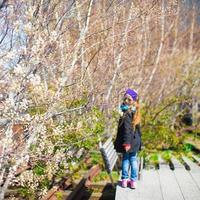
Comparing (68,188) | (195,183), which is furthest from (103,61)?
(195,183)

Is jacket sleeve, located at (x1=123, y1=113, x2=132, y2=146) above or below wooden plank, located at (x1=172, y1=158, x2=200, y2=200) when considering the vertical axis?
above

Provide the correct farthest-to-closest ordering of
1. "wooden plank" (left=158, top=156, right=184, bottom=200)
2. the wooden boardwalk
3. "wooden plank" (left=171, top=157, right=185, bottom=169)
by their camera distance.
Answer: "wooden plank" (left=171, top=157, right=185, bottom=169) < "wooden plank" (left=158, top=156, right=184, bottom=200) < the wooden boardwalk

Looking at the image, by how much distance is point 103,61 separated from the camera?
10508 millimetres

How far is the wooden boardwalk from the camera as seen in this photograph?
6648 mm

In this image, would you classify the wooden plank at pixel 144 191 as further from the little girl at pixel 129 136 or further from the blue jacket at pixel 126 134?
the blue jacket at pixel 126 134

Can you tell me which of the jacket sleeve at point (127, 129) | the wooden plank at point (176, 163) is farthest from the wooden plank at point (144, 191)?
the wooden plank at point (176, 163)

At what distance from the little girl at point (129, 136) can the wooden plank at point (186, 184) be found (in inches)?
32.0

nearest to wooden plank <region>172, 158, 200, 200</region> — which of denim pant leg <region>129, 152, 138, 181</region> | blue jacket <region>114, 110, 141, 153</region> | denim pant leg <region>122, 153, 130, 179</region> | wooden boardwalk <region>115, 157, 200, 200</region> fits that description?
wooden boardwalk <region>115, 157, 200, 200</region>

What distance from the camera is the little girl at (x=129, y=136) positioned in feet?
23.2

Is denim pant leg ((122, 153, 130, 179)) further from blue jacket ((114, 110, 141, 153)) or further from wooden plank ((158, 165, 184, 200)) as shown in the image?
wooden plank ((158, 165, 184, 200))

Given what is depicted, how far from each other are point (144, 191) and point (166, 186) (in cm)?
61

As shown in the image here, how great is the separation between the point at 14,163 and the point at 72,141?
2.17 m

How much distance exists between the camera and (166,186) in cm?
732

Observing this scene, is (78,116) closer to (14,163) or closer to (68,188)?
(68,188)
